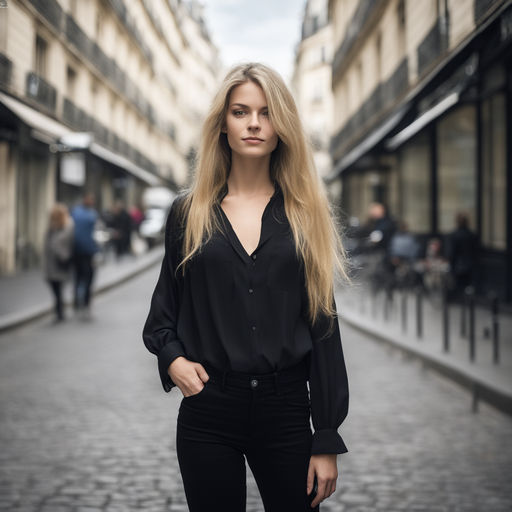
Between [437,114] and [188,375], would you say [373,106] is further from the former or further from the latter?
[188,375]

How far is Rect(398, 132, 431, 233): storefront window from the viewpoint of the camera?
837 inches

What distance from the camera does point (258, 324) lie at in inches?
85.2

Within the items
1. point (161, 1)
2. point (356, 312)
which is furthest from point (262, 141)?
point (161, 1)

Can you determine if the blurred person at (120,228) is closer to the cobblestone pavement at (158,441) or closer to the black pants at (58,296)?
the black pants at (58,296)

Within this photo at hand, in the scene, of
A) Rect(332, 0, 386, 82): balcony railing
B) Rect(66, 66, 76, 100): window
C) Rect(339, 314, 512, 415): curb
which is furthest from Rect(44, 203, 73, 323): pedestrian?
Rect(66, 66, 76, 100): window

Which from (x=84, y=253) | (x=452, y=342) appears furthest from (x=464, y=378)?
(x=84, y=253)

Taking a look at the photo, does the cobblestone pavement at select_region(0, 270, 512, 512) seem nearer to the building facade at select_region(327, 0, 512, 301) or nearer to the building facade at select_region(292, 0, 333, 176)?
the building facade at select_region(327, 0, 512, 301)

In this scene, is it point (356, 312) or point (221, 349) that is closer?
point (221, 349)

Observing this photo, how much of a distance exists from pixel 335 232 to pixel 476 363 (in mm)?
5953

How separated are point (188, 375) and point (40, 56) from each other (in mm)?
22962

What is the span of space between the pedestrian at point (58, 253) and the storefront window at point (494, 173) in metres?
7.22

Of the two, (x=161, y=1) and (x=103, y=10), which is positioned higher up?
(x=161, y=1)

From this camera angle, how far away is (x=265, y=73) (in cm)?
222

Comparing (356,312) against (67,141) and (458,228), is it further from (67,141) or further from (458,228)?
(67,141)
